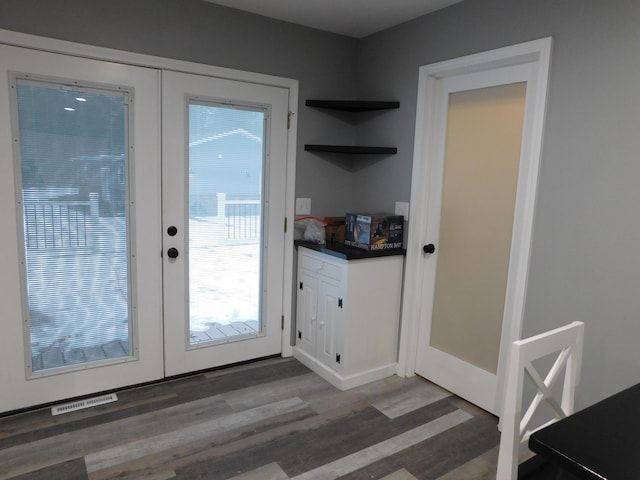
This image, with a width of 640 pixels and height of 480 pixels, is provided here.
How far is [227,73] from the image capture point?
114 inches

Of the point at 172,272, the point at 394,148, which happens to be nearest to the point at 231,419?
the point at 172,272

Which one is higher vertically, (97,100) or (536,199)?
(97,100)

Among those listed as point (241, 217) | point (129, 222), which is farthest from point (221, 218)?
point (129, 222)

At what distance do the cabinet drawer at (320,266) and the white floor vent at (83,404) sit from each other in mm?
1506

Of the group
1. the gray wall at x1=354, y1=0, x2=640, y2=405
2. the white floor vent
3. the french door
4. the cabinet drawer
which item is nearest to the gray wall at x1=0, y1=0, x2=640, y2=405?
the gray wall at x1=354, y1=0, x2=640, y2=405

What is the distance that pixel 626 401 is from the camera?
136cm

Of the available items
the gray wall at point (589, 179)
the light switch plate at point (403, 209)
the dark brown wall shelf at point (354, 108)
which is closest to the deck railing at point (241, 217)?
the dark brown wall shelf at point (354, 108)

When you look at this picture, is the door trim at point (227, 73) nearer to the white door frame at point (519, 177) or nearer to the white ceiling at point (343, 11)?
the white ceiling at point (343, 11)

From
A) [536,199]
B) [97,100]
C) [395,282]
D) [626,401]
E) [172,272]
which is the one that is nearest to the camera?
[626,401]

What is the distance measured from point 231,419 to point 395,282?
4.56 ft

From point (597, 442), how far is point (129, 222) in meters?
2.53

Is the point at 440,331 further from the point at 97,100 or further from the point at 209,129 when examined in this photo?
the point at 97,100

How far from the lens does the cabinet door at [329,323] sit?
299cm

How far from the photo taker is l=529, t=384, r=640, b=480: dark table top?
40.6 inches
